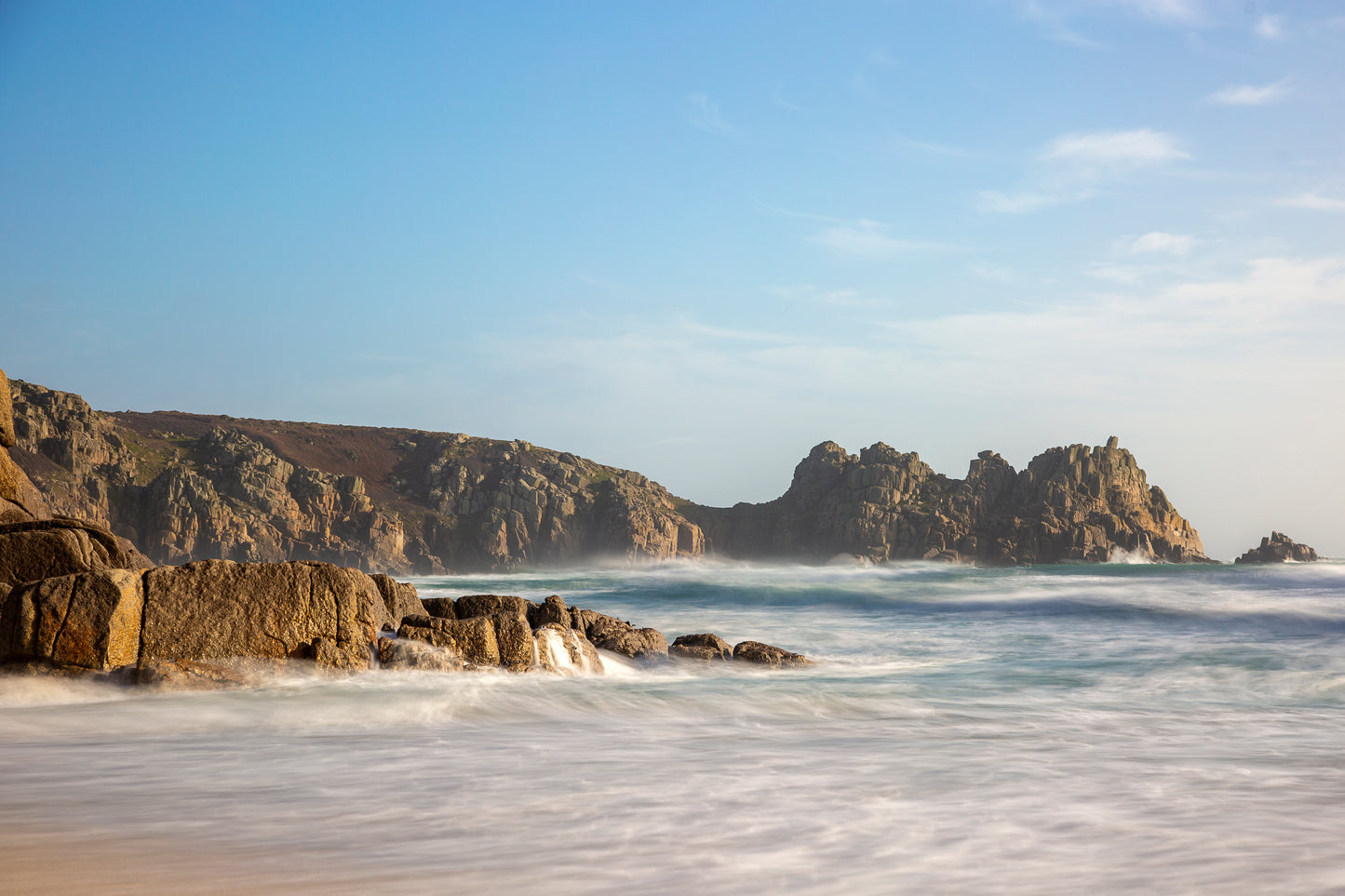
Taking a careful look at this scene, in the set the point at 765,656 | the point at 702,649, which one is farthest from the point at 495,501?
the point at 765,656

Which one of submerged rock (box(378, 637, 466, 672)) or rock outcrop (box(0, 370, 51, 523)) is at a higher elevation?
rock outcrop (box(0, 370, 51, 523))

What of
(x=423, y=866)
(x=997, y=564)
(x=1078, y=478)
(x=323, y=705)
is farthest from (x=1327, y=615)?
(x=1078, y=478)

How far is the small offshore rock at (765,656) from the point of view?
1355 cm

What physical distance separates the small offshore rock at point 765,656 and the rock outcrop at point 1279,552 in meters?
79.9

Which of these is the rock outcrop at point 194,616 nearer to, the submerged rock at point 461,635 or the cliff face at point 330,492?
the submerged rock at point 461,635

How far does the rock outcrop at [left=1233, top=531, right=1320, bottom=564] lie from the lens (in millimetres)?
79562

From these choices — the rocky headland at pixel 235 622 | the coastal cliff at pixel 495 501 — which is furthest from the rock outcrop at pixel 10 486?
the coastal cliff at pixel 495 501

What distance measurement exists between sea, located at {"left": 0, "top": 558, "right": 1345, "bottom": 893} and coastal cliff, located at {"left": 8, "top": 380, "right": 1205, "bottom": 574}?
66.4 meters

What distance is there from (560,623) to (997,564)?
7811 cm

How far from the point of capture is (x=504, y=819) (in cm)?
493

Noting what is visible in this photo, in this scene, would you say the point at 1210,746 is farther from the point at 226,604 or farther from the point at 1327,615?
the point at 1327,615

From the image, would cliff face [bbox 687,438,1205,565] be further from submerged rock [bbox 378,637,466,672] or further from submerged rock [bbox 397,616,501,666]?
submerged rock [bbox 378,637,466,672]

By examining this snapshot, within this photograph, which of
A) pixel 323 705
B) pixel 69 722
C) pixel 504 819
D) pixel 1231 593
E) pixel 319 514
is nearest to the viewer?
pixel 504 819

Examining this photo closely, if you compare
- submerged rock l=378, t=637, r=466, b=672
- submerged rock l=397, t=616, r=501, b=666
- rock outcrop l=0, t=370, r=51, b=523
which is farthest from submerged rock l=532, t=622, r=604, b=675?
rock outcrop l=0, t=370, r=51, b=523
